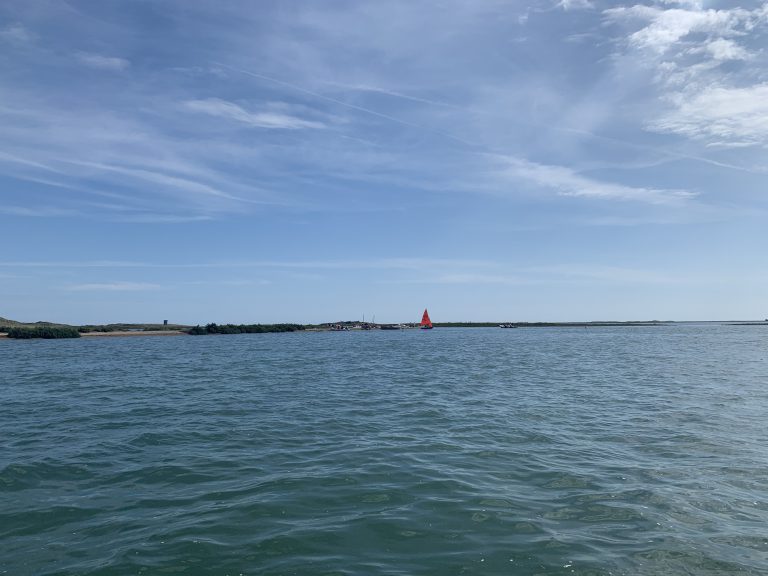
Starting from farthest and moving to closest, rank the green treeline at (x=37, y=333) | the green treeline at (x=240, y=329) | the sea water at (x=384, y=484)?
1. the green treeline at (x=240, y=329)
2. the green treeline at (x=37, y=333)
3. the sea water at (x=384, y=484)

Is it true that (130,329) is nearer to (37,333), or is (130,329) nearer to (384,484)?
(37,333)

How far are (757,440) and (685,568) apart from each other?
10.9 metres

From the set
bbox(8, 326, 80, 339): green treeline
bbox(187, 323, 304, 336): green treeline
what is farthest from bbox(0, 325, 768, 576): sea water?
bbox(187, 323, 304, 336): green treeline

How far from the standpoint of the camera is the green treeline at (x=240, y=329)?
126438 millimetres

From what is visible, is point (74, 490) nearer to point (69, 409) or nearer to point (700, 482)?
point (69, 409)

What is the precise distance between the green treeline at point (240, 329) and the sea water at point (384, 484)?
10456 centimetres

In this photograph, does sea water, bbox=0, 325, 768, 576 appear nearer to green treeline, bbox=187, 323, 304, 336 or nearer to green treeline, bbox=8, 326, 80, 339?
green treeline, bbox=8, 326, 80, 339

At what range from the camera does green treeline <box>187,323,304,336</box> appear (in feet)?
415

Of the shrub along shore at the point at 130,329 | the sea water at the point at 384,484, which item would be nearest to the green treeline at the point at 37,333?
the shrub along shore at the point at 130,329

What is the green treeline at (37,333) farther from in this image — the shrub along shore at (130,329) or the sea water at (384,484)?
the sea water at (384,484)

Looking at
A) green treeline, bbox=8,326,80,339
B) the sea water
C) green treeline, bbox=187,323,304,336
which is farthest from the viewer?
green treeline, bbox=187,323,304,336

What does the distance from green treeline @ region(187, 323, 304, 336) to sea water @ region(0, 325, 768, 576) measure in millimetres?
104564

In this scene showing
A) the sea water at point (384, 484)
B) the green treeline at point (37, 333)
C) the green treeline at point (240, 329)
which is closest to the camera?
the sea water at point (384, 484)

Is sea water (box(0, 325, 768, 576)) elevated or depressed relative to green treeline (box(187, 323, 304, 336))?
depressed
